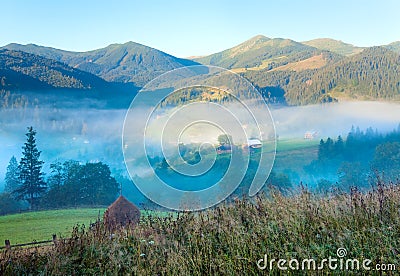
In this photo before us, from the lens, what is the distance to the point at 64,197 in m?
59.5

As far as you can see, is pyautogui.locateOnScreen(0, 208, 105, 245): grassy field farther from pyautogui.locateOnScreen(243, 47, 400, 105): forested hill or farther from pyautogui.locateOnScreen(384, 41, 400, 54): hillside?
pyautogui.locateOnScreen(384, 41, 400, 54): hillside

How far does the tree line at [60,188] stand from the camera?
56.9m

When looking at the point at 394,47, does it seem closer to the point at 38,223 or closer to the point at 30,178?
the point at 30,178

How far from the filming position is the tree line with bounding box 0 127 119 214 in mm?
56906

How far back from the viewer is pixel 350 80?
78625mm

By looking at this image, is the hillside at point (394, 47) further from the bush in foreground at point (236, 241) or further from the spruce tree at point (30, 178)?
the bush in foreground at point (236, 241)

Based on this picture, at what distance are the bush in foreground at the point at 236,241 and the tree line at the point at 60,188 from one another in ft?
170

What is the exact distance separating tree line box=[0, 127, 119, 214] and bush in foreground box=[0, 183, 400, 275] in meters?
51.8

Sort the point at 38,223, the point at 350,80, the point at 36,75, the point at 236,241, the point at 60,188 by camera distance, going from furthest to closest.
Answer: the point at 36,75 → the point at 350,80 → the point at 60,188 → the point at 38,223 → the point at 236,241

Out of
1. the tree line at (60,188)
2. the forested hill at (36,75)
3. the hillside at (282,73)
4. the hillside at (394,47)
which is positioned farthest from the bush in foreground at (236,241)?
the forested hill at (36,75)

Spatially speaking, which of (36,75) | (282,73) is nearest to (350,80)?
(282,73)

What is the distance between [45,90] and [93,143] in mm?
26359

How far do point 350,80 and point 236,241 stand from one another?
83.0m

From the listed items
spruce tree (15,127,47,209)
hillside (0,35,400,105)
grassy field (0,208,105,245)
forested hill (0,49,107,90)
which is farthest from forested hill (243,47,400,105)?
forested hill (0,49,107,90)
